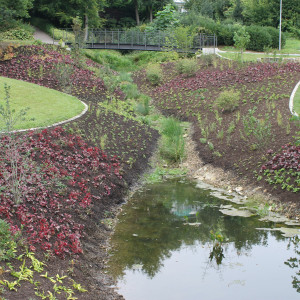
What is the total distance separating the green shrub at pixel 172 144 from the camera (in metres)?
14.1

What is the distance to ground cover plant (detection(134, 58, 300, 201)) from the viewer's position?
12.4 meters

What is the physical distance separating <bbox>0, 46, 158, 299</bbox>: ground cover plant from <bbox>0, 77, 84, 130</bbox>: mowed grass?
645 mm

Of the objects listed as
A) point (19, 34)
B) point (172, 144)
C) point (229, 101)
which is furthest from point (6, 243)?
point (19, 34)

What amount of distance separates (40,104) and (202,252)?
8.94 m

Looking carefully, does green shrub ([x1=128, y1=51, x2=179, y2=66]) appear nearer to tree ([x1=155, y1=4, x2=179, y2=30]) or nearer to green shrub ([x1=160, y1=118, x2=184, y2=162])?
tree ([x1=155, y1=4, x2=179, y2=30])

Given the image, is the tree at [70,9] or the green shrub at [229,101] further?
the tree at [70,9]

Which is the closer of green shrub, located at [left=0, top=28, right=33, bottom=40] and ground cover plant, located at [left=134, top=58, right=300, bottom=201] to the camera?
ground cover plant, located at [left=134, top=58, right=300, bottom=201]

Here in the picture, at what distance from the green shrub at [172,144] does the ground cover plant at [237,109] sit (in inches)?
28.2

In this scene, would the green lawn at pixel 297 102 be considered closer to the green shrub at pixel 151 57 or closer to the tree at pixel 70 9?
the green shrub at pixel 151 57

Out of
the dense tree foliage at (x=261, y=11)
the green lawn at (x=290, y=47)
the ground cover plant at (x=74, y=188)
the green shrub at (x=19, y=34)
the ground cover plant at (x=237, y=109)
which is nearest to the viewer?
the ground cover plant at (x=74, y=188)

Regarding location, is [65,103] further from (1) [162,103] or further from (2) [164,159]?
(1) [162,103]

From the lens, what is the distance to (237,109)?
54.5 ft

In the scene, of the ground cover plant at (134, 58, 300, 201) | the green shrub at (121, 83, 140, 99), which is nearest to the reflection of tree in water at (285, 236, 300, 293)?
the ground cover plant at (134, 58, 300, 201)

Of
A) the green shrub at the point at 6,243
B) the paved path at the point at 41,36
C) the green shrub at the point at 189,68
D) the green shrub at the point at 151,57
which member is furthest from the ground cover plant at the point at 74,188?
the paved path at the point at 41,36
